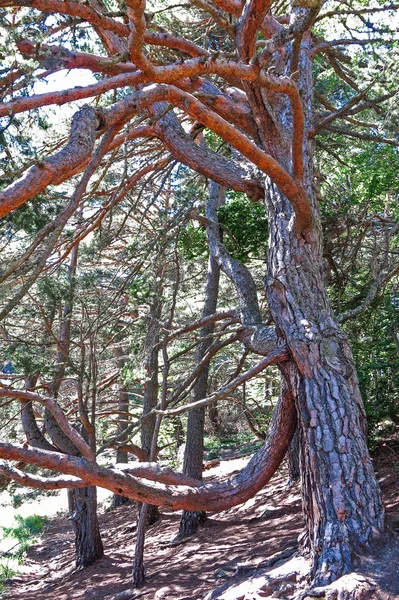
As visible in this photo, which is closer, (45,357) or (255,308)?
(255,308)

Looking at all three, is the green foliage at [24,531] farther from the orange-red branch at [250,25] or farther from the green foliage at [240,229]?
the orange-red branch at [250,25]

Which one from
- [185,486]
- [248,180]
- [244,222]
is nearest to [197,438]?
[244,222]

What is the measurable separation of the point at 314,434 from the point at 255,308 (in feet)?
6.99

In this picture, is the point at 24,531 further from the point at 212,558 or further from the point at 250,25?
the point at 250,25

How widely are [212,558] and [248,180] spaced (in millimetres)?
4908

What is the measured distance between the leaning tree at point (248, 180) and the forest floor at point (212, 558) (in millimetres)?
666

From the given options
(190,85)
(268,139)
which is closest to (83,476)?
(190,85)

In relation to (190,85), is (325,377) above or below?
below

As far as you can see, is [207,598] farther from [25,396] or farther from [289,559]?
[25,396]

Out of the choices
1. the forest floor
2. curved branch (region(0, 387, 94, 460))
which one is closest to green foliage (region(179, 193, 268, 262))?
curved branch (region(0, 387, 94, 460))

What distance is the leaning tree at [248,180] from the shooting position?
12.3ft

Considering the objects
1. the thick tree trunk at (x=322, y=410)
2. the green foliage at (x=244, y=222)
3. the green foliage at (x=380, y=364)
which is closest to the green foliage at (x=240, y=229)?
the green foliage at (x=244, y=222)

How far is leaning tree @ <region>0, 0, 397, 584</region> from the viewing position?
3756mm

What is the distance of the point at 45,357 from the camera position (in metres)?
8.01
